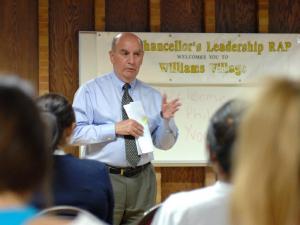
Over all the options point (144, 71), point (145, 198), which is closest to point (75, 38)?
point (144, 71)

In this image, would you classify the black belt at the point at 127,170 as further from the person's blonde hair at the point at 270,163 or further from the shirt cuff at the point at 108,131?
the person's blonde hair at the point at 270,163

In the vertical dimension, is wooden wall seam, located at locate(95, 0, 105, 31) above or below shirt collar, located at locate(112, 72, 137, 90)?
above

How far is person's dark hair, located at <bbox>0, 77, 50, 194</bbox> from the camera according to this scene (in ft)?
2.92

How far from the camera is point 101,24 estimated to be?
4906 mm

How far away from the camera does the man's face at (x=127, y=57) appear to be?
12.5 ft

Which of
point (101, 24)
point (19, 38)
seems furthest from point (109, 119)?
point (19, 38)

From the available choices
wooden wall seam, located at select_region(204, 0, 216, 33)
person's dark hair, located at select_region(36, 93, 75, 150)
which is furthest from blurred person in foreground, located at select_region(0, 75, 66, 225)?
wooden wall seam, located at select_region(204, 0, 216, 33)

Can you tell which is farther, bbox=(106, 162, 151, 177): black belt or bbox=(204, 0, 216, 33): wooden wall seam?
bbox=(204, 0, 216, 33): wooden wall seam

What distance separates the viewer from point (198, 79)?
502 centimetres

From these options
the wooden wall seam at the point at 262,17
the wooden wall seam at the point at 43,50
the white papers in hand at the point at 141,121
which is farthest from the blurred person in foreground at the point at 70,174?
the wooden wall seam at the point at 262,17

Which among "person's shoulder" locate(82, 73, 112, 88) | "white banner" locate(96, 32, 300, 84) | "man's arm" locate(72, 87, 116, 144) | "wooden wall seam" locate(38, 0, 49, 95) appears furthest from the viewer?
"white banner" locate(96, 32, 300, 84)

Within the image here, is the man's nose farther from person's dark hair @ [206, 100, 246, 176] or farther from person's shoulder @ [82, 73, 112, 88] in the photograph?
person's dark hair @ [206, 100, 246, 176]

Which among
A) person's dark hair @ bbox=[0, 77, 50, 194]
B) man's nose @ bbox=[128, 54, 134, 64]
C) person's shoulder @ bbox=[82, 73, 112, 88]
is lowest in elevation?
person's dark hair @ bbox=[0, 77, 50, 194]

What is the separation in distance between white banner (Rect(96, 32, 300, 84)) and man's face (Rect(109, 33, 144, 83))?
1.00m
